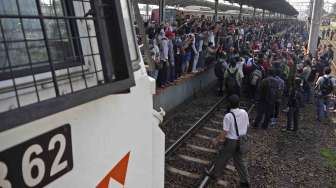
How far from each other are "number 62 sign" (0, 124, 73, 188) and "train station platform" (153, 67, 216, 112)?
311 inches

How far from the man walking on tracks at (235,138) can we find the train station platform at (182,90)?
317 cm

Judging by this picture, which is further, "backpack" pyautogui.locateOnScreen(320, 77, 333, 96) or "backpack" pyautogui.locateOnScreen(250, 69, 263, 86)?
"backpack" pyautogui.locateOnScreen(250, 69, 263, 86)

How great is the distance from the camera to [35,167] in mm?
1547

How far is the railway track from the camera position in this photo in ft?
23.6

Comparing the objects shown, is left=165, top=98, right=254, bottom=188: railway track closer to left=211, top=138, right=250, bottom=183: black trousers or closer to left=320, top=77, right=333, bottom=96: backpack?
left=211, top=138, right=250, bottom=183: black trousers

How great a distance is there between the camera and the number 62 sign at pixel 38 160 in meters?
1.43

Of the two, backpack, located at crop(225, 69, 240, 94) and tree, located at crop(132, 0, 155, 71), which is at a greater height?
tree, located at crop(132, 0, 155, 71)

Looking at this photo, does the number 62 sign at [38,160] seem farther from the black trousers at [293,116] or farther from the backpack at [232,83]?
the backpack at [232,83]

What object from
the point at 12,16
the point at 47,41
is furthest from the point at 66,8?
the point at 12,16

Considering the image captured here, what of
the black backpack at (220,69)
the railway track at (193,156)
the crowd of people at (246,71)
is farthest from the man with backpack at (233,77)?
the railway track at (193,156)

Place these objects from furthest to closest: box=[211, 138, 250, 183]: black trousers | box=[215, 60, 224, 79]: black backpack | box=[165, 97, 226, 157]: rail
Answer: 1. box=[215, 60, 224, 79]: black backpack
2. box=[165, 97, 226, 157]: rail
3. box=[211, 138, 250, 183]: black trousers

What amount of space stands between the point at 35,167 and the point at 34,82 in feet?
1.15

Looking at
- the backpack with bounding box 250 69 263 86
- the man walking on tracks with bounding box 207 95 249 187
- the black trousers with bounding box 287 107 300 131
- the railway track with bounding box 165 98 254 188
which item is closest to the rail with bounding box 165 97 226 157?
the railway track with bounding box 165 98 254 188

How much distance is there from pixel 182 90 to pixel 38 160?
36.8 ft
